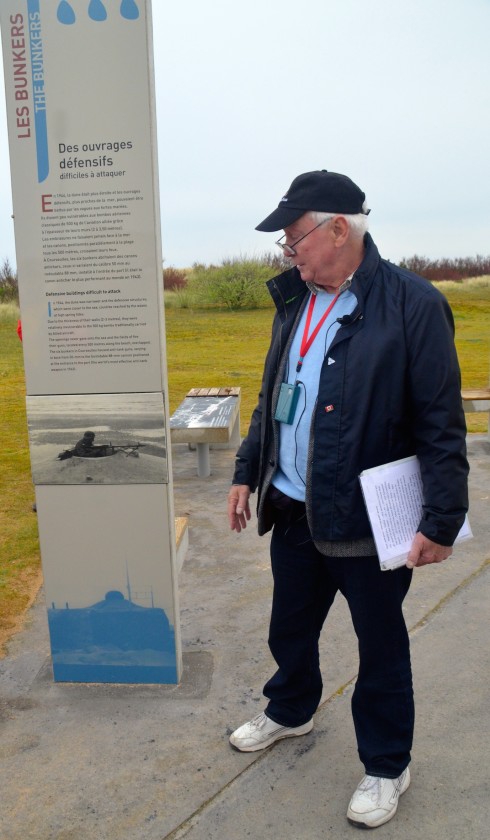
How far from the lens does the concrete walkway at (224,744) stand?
2410mm

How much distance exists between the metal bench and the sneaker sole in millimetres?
3081

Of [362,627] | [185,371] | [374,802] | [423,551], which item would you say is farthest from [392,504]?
[185,371]

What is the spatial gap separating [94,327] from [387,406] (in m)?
1.25

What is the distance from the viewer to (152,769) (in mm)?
2666

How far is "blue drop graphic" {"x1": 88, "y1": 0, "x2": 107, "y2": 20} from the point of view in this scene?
269 cm

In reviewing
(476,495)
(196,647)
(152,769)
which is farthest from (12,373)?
(152,769)

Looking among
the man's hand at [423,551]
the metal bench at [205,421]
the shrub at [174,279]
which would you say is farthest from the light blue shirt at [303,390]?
the shrub at [174,279]

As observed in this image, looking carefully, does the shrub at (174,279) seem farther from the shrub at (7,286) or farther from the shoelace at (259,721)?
the shoelace at (259,721)

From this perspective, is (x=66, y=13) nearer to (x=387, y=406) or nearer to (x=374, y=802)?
(x=387, y=406)

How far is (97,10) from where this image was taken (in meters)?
2.69

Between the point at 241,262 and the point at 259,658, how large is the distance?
19688 millimetres

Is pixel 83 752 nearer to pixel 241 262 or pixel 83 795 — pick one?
pixel 83 795

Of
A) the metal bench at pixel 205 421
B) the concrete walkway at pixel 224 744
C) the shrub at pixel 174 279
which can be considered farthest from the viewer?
the shrub at pixel 174 279

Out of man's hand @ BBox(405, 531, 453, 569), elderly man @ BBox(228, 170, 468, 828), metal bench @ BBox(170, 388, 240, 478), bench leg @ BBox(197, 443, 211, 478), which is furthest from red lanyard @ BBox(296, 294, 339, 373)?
bench leg @ BBox(197, 443, 211, 478)
